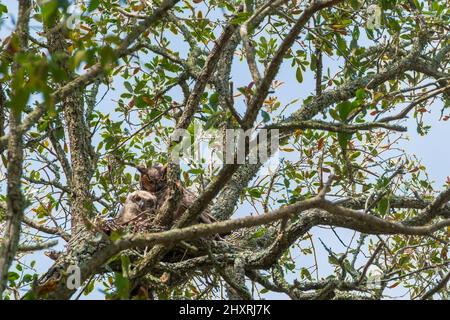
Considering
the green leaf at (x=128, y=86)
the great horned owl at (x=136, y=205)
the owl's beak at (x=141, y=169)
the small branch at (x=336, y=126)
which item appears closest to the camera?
the small branch at (x=336, y=126)

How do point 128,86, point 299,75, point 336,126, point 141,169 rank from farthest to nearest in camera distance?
point 141,169
point 128,86
point 299,75
point 336,126

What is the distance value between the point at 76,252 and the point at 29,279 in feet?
1.91

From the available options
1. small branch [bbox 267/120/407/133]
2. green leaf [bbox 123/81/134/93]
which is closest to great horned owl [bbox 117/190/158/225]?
green leaf [bbox 123/81/134/93]

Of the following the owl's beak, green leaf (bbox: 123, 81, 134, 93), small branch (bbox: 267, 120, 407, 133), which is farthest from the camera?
the owl's beak

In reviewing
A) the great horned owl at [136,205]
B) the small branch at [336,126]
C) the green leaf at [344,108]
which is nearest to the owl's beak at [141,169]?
the great horned owl at [136,205]

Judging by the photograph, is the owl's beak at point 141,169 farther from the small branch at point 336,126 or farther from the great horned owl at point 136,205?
the small branch at point 336,126

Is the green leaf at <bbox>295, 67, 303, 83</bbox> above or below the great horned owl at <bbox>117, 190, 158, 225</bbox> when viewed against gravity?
above

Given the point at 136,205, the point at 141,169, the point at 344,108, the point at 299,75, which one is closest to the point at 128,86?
the point at 141,169

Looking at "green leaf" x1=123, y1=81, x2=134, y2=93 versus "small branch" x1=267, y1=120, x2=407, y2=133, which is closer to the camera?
"small branch" x1=267, y1=120, x2=407, y2=133

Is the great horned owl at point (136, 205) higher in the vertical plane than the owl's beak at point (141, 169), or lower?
lower

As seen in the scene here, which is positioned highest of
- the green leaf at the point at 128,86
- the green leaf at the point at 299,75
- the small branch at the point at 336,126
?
the green leaf at the point at 128,86

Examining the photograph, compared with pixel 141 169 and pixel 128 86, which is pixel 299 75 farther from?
pixel 141 169

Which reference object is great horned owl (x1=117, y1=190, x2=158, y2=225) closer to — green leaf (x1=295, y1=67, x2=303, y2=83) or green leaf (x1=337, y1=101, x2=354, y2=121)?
green leaf (x1=295, y1=67, x2=303, y2=83)
